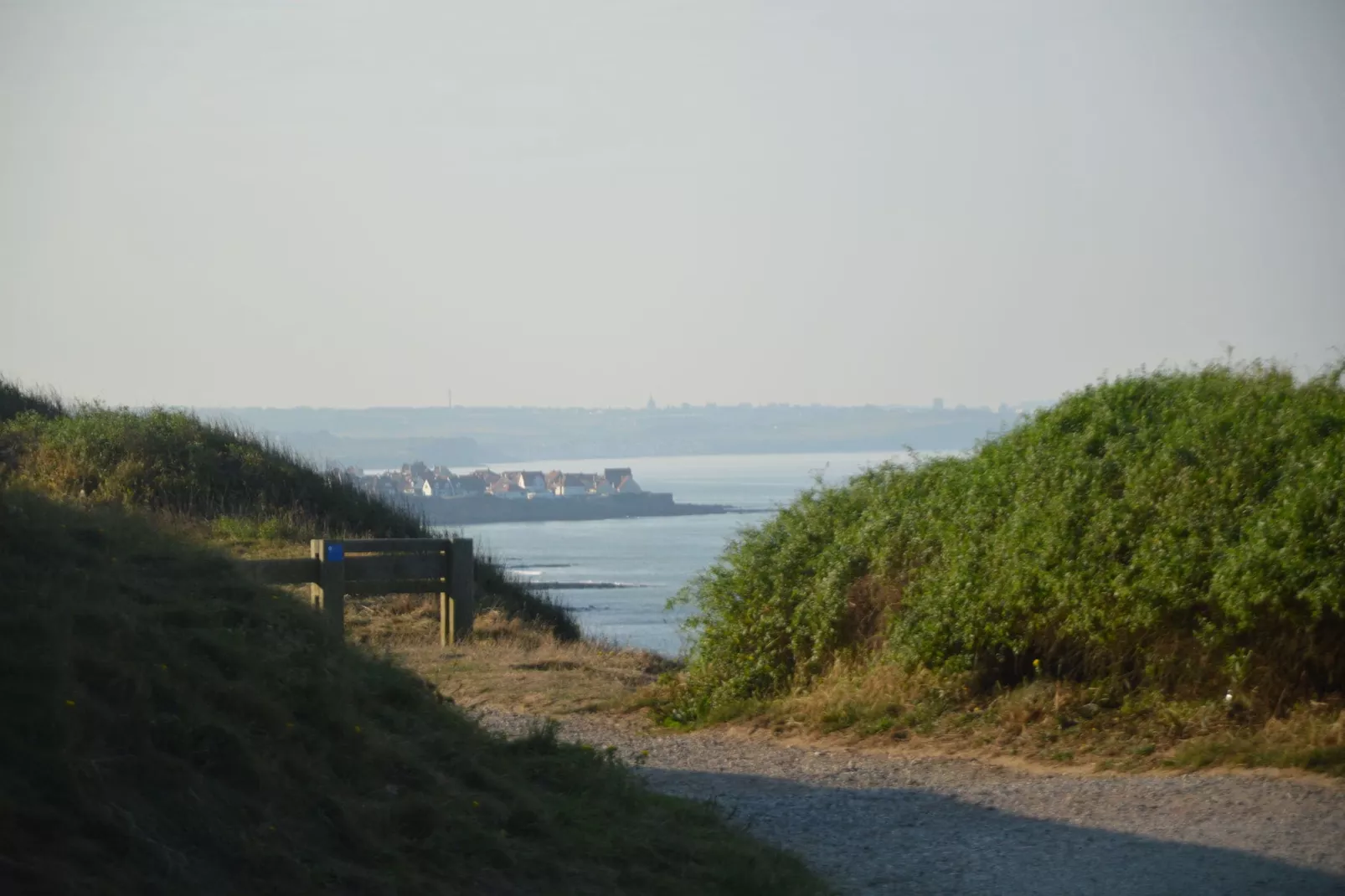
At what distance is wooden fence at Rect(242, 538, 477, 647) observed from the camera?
13.7m

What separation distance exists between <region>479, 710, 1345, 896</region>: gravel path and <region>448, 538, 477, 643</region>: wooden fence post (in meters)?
5.88

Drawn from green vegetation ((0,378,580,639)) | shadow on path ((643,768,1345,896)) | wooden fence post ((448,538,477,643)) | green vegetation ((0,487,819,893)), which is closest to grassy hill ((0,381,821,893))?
green vegetation ((0,487,819,893))

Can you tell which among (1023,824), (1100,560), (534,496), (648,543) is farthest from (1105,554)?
(534,496)

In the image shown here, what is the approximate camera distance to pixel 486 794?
6.00 m

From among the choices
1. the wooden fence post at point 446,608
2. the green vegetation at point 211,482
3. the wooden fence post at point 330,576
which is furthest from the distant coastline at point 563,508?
Result: the wooden fence post at point 330,576

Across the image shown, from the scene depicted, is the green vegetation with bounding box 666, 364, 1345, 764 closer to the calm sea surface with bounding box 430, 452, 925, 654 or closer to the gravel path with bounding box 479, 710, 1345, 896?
the gravel path with bounding box 479, 710, 1345, 896

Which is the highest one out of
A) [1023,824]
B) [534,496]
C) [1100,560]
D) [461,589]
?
[1100,560]

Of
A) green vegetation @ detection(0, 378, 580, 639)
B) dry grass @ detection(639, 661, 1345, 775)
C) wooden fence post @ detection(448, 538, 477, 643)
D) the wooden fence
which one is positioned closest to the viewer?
dry grass @ detection(639, 661, 1345, 775)

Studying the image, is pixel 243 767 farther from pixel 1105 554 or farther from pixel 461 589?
pixel 461 589

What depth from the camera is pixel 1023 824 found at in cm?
766

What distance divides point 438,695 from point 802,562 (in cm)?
572

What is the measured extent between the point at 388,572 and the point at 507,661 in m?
1.63

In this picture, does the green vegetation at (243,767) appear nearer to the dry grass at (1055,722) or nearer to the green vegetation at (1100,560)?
the dry grass at (1055,722)

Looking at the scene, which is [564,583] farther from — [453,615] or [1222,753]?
[1222,753]
